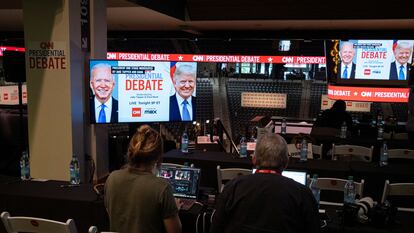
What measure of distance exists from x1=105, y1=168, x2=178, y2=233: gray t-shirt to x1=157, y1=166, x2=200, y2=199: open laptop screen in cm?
99

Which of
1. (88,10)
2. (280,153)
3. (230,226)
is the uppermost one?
(88,10)

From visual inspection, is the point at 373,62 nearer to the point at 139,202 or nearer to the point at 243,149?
the point at 243,149

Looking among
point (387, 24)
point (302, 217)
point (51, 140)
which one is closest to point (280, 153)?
point (302, 217)

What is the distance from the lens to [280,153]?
2172 millimetres

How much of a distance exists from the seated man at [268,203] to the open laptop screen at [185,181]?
1.27 m

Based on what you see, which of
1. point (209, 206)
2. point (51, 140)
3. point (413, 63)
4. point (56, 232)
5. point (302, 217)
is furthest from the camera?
point (413, 63)

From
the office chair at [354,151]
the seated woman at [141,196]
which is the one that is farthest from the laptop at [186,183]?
the office chair at [354,151]

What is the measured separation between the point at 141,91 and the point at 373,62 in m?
4.81

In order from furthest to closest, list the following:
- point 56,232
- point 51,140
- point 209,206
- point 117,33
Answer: point 117,33 < point 51,140 < point 209,206 < point 56,232

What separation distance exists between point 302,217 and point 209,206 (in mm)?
1405

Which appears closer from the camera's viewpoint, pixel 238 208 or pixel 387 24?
pixel 238 208

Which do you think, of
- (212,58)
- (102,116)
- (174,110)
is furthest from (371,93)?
(102,116)

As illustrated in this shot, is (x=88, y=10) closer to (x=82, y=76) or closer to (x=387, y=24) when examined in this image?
Answer: (x=82, y=76)

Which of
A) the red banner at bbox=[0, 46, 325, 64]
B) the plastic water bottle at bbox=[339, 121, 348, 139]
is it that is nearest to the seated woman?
the plastic water bottle at bbox=[339, 121, 348, 139]
